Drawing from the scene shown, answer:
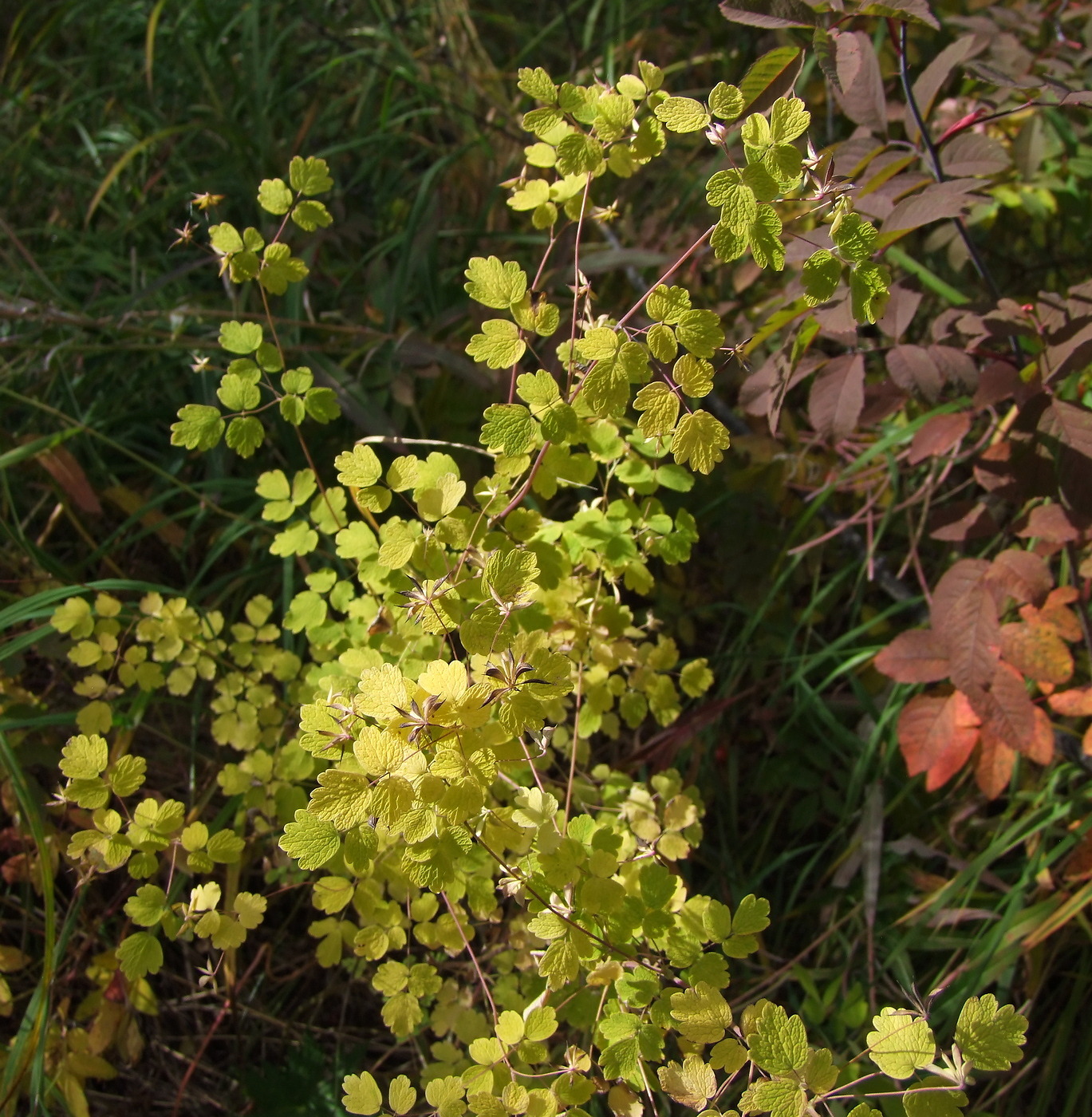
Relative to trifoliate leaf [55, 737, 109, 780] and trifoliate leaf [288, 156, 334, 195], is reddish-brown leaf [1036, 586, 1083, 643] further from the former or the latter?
trifoliate leaf [55, 737, 109, 780]

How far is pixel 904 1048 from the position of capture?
83 centimetres

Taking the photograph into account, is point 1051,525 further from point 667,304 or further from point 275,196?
point 275,196

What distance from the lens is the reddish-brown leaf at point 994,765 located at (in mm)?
1467

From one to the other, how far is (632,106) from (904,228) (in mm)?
421

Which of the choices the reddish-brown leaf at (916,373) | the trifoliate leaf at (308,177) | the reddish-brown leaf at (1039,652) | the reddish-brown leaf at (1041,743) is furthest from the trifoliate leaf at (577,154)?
the reddish-brown leaf at (1041,743)

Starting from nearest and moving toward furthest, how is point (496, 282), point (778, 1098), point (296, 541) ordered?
point (778, 1098), point (496, 282), point (296, 541)

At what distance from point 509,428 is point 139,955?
0.74 meters

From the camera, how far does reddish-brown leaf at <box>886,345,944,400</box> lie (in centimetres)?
140

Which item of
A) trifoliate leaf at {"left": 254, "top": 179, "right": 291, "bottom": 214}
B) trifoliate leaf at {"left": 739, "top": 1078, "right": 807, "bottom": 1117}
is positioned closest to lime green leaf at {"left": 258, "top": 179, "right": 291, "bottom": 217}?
trifoliate leaf at {"left": 254, "top": 179, "right": 291, "bottom": 214}

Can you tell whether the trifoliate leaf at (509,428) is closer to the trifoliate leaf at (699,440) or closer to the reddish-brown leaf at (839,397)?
the trifoliate leaf at (699,440)

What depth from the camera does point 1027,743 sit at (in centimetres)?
142

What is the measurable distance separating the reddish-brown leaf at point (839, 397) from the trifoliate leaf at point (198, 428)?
0.87 m

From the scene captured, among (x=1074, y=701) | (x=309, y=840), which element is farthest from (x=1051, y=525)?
(x=309, y=840)

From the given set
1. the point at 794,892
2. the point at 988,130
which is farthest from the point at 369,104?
the point at 794,892
